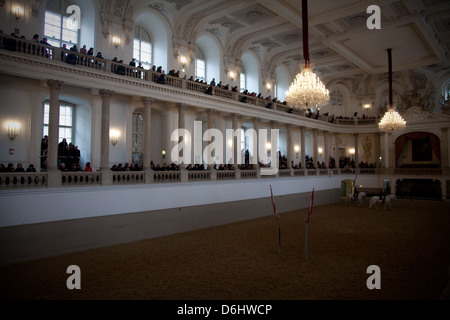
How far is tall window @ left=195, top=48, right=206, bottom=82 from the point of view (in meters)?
20.9

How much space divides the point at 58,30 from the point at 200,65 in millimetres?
9537

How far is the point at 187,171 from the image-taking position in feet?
50.4

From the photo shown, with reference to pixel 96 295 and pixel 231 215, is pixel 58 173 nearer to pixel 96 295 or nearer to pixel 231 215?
pixel 96 295

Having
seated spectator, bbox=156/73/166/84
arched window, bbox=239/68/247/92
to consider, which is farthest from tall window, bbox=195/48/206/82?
seated spectator, bbox=156/73/166/84

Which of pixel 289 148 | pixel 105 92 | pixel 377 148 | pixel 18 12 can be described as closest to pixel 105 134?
pixel 105 92

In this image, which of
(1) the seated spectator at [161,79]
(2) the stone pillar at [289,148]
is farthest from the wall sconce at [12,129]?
(2) the stone pillar at [289,148]

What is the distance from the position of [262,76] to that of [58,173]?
18837 millimetres

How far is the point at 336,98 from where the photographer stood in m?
33.2

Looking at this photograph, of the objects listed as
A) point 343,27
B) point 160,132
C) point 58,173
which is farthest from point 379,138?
point 58,173

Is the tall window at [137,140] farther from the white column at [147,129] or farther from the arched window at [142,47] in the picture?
the arched window at [142,47]

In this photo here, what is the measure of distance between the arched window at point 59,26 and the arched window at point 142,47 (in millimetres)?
3353

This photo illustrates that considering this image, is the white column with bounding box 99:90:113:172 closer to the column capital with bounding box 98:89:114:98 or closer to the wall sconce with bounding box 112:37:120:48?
the column capital with bounding box 98:89:114:98

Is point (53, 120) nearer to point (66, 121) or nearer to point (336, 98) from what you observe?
point (66, 121)

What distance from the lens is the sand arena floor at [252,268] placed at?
7.09m
